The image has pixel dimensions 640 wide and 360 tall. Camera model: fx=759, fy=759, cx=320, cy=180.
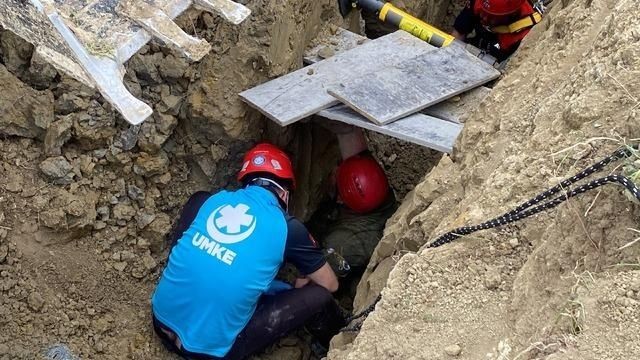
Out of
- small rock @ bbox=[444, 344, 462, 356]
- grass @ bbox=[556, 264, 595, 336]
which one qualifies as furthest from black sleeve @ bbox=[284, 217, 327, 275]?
grass @ bbox=[556, 264, 595, 336]

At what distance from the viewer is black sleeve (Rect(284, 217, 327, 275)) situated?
3977 millimetres

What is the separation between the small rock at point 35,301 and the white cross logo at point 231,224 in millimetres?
946

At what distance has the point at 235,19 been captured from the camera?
9.83 ft

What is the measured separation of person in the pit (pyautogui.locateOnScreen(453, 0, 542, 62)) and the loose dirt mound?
1.79m

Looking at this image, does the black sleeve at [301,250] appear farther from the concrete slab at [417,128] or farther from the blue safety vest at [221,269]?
the concrete slab at [417,128]

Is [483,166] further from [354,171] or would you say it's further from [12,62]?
[12,62]

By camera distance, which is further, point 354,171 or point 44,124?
point 354,171

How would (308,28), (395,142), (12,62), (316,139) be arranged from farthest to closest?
(395,142) → (316,139) → (308,28) → (12,62)

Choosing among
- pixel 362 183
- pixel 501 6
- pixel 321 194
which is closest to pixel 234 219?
pixel 362 183

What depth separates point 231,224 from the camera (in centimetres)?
388

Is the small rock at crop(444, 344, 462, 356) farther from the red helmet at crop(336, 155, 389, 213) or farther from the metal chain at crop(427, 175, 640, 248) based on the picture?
the red helmet at crop(336, 155, 389, 213)

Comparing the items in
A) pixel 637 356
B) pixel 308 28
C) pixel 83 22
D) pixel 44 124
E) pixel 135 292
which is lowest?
pixel 135 292

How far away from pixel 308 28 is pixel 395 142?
1.43 meters

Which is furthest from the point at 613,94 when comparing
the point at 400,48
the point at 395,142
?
the point at 395,142
